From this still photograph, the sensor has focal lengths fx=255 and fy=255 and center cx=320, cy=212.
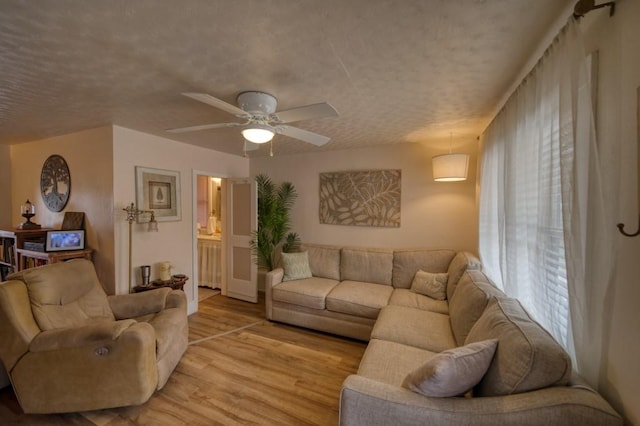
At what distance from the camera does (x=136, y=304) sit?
8.01 ft

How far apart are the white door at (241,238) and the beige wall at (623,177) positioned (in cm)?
358

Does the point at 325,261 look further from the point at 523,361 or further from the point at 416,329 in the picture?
the point at 523,361

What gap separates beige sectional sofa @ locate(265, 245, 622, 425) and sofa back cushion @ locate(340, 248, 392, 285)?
13mm

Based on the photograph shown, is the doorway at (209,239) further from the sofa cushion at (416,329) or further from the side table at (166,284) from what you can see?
the sofa cushion at (416,329)

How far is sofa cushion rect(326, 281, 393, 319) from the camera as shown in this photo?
279cm

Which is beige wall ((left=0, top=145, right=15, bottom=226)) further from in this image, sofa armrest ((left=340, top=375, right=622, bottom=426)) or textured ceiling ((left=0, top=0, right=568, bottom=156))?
sofa armrest ((left=340, top=375, right=622, bottom=426))

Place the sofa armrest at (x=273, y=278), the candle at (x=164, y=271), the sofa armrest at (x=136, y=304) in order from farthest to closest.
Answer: the sofa armrest at (x=273, y=278) → the candle at (x=164, y=271) → the sofa armrest at (x=136, y=304)

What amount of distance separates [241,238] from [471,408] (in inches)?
139

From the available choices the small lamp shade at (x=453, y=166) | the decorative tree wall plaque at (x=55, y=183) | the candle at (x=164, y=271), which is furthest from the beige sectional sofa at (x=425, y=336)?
the decorative tree wall plaque at (x=55, y=183)

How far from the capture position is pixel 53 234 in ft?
8.86

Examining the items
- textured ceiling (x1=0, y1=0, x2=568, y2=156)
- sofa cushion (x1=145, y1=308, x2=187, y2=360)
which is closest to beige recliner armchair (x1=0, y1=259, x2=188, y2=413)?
sofa cushion (x1=145, y1=308, x2=187, y2=360)

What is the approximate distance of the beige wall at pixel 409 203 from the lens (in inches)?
133

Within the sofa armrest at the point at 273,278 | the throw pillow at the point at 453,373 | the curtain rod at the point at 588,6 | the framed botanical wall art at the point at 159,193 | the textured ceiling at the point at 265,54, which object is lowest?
the sofa armrest at the point at 273,278

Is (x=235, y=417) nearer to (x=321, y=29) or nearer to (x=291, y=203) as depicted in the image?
(x=321, y=29)
